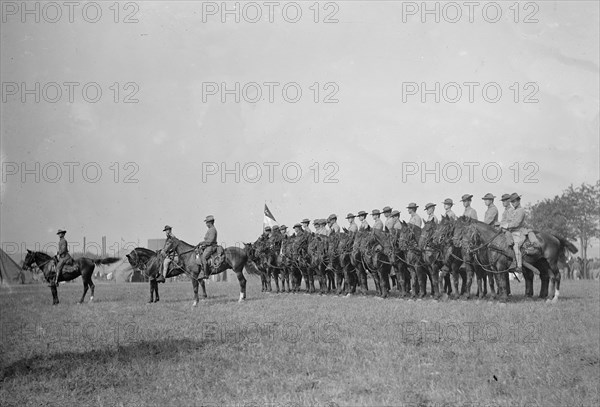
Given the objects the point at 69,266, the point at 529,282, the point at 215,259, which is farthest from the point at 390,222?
the point at 69,266

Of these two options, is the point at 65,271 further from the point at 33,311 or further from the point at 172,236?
the point at 172,236

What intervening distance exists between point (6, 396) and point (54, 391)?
24.0 inches

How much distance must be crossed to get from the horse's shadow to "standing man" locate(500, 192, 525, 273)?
9.89 meters

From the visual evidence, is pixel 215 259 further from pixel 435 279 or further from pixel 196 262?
pixel 435 279

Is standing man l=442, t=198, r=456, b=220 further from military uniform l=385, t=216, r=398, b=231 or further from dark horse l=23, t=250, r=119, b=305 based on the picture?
dark horse l=23, t=250, r=119, b=305

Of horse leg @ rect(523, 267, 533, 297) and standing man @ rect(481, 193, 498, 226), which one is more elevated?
standing man @ rect(481, 193, 498, 226)

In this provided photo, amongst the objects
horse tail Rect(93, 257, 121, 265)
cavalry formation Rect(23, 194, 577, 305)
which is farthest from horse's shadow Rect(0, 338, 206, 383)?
horse tail Rect(93, 257, 121, 265)

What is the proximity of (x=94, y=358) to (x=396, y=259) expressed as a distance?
10974 mm

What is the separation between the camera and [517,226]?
16.3 meters

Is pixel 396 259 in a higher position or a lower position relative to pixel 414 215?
lower

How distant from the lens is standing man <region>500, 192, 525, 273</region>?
53.1ft

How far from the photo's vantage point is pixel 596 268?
150ft

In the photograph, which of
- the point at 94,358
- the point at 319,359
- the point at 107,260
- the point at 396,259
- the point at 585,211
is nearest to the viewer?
the point at 319,359

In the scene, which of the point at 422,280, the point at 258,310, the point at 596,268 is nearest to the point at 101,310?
the point at 258,310
